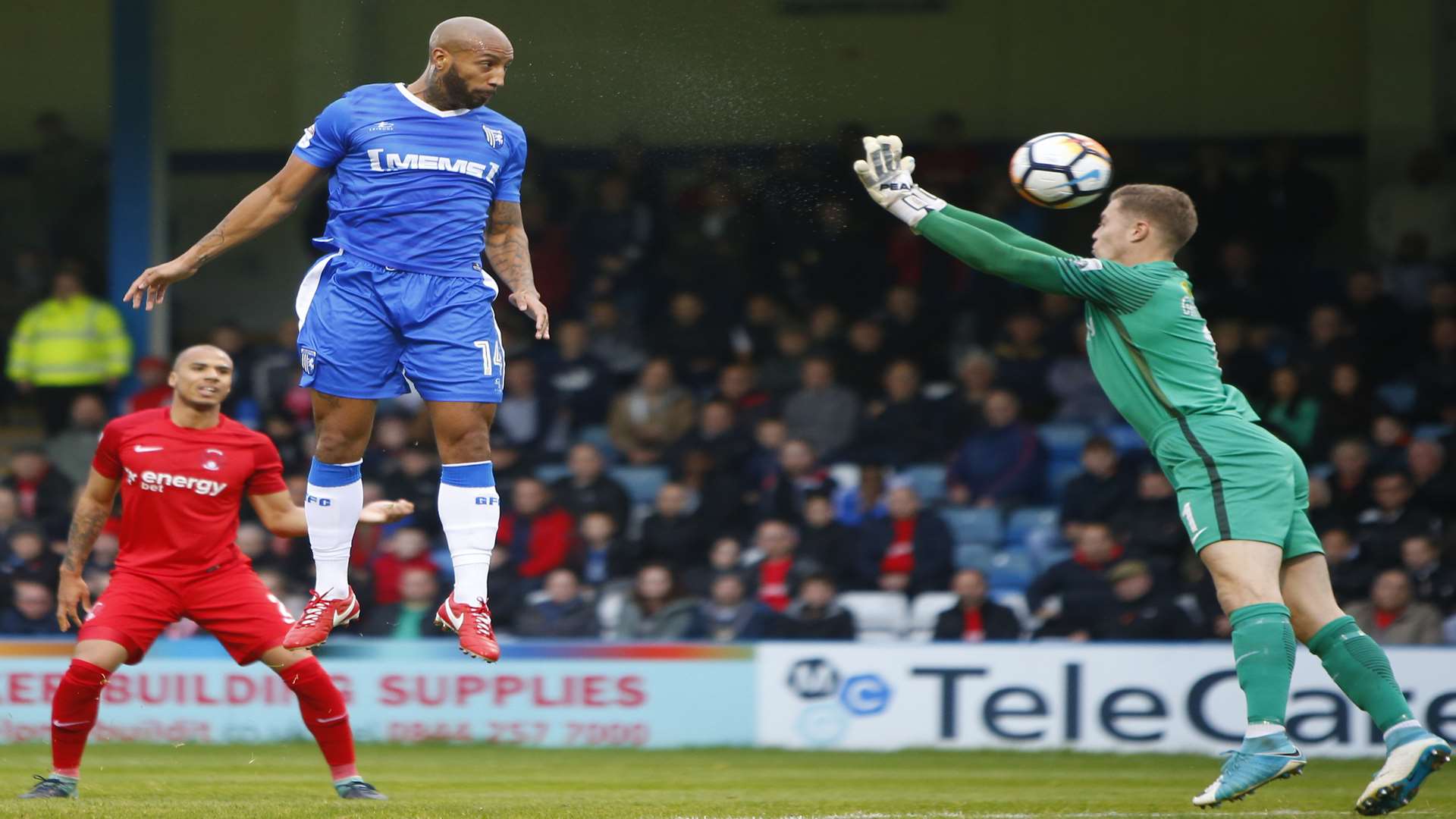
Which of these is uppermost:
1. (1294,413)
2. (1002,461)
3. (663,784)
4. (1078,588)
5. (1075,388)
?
(1075,388)

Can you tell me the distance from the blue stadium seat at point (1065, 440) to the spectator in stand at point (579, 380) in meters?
3.24

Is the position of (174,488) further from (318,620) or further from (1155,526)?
(1155,526)

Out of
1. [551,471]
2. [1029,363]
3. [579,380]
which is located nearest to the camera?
[551,471]

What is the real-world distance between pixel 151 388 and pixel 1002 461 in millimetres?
6048

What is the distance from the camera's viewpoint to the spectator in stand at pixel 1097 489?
12.3 metres

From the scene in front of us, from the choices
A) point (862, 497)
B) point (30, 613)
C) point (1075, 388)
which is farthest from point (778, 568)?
point (30, 613)

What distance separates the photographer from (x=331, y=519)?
6.88 meters

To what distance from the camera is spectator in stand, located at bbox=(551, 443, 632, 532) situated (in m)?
12.8

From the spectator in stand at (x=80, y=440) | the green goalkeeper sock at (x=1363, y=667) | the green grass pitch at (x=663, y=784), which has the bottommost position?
the green grass pitch at (x=663, y=784)

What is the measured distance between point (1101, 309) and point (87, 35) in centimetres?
1064

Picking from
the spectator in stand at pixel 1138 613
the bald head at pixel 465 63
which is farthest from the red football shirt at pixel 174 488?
the spectator in stand at pixel 1138 613

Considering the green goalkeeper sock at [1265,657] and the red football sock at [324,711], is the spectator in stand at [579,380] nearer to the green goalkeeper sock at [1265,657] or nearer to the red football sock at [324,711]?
the red football sock at [324,711]

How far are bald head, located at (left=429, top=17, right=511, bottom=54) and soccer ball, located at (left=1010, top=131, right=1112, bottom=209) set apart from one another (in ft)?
6.26

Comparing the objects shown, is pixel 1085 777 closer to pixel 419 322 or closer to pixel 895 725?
pixel 895 725
